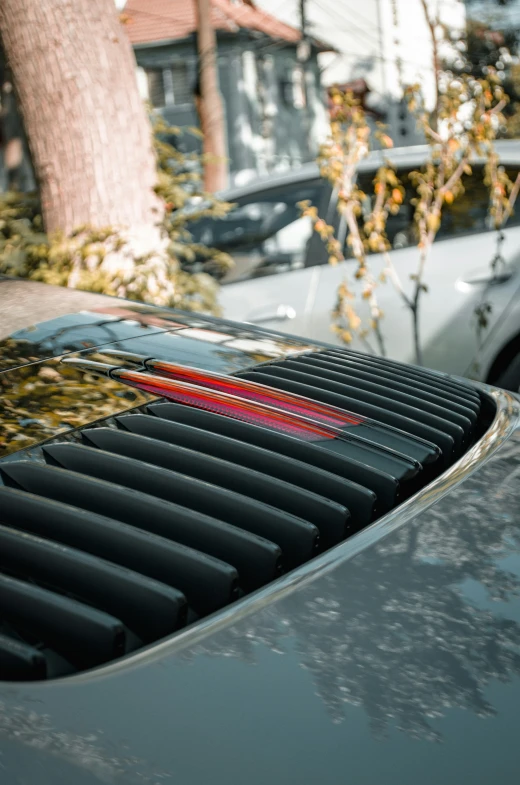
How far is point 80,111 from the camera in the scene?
435 cm

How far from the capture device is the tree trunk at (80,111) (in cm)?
430

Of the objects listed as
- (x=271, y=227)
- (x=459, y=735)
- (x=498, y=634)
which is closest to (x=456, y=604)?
(x=498, y=634)

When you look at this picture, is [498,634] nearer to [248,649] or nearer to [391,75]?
[248,649]

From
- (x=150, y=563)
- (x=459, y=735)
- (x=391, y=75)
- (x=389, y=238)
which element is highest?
(x=391, y=75)

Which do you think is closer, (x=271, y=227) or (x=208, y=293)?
(x=208, y=293)

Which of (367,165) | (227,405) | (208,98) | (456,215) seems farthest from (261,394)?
(208,98)

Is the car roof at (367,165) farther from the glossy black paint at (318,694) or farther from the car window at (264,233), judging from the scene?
the glossy black paint at (318,694)

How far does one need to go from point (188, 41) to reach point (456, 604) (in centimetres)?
3909

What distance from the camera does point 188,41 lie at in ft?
123

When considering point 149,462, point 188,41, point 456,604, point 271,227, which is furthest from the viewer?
point 188,41

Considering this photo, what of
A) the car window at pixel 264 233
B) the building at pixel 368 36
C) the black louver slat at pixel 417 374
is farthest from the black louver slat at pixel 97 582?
the building at pixel 368 36

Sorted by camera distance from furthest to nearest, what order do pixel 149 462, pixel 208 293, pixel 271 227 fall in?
pixel 271 227 → pixel 208 293 → pixel 149 462

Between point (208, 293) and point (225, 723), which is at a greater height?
point (208, 293)

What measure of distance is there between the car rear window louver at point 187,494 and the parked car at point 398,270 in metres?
2.91
